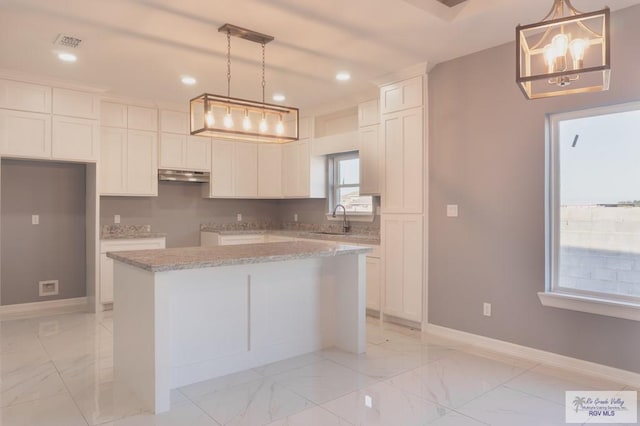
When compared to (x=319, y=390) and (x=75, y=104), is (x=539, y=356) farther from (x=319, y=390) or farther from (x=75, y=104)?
(x=75, y=104)

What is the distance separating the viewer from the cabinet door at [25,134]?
170 inches

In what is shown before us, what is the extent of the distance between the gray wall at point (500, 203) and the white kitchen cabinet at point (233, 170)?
3.20 meters

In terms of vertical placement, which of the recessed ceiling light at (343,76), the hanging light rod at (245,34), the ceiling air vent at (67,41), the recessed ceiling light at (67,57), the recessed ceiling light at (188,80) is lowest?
the hanging light rod at (245,34)

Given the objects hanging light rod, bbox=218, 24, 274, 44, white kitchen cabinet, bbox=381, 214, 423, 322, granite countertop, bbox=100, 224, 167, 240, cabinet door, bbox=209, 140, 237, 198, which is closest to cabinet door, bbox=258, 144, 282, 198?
cabinet door, bbox=209, 140, 237, 198

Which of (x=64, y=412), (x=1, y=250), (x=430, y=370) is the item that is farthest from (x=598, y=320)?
(x=1, y=250)

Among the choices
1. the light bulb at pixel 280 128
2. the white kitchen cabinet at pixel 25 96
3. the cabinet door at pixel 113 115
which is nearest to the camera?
the light bulb at pixel 280 128

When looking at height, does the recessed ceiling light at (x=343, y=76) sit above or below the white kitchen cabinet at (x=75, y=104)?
above

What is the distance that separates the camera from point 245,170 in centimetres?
638

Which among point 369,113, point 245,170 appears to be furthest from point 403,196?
point 245,170

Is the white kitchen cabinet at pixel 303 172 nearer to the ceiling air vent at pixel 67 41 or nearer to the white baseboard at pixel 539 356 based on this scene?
the white baseboard at pixel 539 356

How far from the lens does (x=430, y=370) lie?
10.4 ft

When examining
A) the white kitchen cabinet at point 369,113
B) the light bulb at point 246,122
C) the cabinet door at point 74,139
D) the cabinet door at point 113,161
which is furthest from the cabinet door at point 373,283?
the cabinet door at point 74,139

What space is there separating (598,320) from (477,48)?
2417 mm

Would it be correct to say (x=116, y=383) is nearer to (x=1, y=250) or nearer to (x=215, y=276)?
(x=215, y=276)
